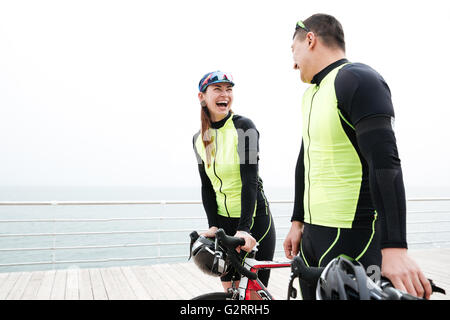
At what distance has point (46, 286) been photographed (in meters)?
4.09

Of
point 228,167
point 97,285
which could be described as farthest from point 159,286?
point 228,167

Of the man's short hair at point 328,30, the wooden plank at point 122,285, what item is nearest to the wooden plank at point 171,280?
the wooden plank at point 122,285

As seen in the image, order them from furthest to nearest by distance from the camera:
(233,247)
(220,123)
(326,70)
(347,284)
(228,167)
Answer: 1. (220,123)
2. (228,167)
3. (233,247)
4. (326,70)
5. (347,284)

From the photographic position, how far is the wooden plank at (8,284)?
3792 mm

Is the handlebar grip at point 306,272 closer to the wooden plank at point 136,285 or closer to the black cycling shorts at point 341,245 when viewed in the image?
the black cycling shorts at point 341,245

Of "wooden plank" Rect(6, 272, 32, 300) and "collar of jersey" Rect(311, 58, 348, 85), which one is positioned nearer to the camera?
"collar of jersey" Rect(311, 58, 348, 85)

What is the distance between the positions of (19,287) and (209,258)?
352 centimetres

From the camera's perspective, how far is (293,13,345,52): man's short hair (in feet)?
4.36

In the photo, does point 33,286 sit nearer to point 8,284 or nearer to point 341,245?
point 8,284

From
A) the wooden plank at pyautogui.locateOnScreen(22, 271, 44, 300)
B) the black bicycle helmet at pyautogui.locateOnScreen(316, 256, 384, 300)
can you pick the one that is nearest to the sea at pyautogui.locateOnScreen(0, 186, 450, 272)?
the wooden plank at pyautogui.locateOnScreen(22, 271, 44, 300)

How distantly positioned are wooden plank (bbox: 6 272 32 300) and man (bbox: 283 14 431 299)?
347 cm

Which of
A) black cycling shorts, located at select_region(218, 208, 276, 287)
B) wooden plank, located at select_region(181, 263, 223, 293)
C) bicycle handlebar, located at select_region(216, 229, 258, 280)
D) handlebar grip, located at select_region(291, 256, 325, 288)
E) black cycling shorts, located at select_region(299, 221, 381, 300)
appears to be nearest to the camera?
handlebar grip, located at select_region(291, 256, 325, 288)

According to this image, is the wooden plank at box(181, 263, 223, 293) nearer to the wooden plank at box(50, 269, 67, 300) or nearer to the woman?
the wooden plank at box(50, 269, 67, 300)

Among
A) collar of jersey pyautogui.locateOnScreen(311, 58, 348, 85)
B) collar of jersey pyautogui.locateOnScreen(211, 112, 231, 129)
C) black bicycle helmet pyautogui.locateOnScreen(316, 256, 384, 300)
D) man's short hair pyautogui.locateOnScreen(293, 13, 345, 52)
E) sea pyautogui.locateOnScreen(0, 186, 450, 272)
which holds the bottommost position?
sea pyautogui.locateOnScreen(0, 186, 450, 272)
